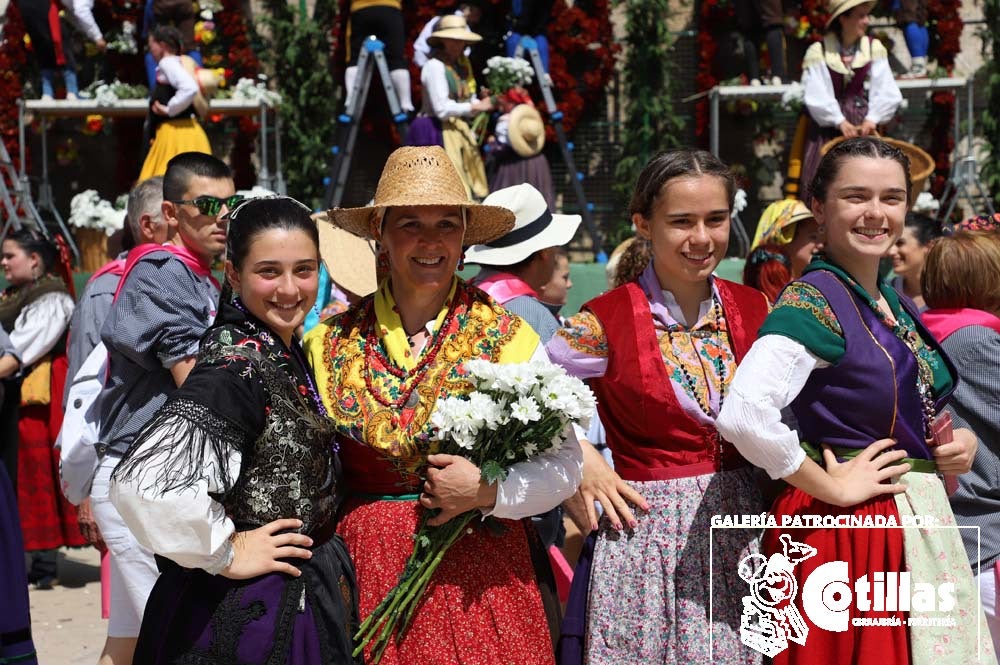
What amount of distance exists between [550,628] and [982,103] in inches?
415

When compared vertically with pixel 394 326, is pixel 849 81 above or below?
above

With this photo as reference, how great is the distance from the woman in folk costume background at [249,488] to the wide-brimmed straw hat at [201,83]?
795 cm

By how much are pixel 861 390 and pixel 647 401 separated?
523 mm

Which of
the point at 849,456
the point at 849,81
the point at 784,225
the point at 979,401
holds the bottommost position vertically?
the point at 979,401

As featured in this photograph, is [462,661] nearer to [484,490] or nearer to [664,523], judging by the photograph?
[484,490]

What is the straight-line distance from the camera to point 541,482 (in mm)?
2814

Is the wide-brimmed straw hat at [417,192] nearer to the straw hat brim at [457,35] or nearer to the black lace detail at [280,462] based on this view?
the black lace detail at [280,462]

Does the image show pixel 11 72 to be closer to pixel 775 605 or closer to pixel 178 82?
pixel 178 82

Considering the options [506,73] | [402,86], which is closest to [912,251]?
[506,73]

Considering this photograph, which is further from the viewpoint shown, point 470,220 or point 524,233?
point 524,233

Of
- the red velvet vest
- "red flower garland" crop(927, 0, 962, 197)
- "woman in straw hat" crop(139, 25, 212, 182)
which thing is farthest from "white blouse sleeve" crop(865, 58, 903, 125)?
the red velvet vest

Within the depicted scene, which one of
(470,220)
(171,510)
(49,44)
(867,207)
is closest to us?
(171,510)

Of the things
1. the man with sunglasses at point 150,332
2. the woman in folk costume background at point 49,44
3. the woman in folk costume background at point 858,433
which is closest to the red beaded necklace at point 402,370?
the woman in folk costume background at point 858,433

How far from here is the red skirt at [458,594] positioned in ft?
9.16
